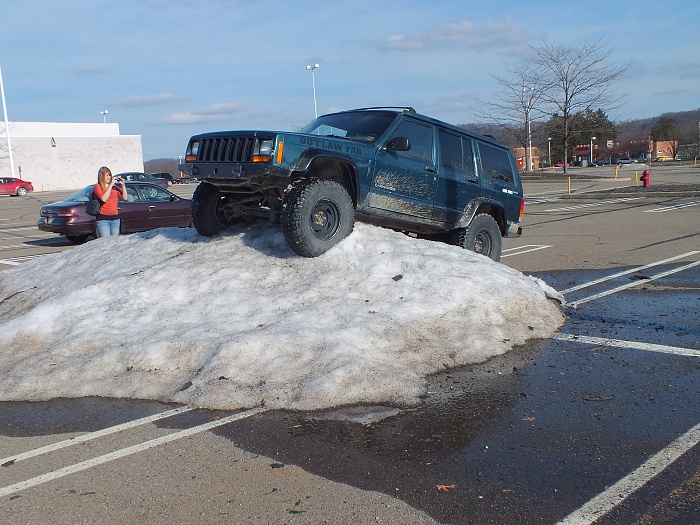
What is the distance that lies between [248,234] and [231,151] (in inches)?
48.0

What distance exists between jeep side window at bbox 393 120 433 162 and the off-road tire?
230cm

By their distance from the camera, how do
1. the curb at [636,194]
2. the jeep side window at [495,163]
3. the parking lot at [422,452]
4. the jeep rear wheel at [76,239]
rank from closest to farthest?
the parking lot at [422,452] → the jeep side window at [495,163] → the jeep rear wheel at [76,239] → the curb at [636,194]

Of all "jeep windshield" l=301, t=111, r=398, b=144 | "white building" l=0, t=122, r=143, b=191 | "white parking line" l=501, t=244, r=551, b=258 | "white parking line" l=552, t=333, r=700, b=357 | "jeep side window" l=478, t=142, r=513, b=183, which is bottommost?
"white parking line" l=501, t=244, r=551, b=258

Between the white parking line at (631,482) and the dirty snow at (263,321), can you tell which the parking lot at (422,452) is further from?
the dirty snow at (263,321)

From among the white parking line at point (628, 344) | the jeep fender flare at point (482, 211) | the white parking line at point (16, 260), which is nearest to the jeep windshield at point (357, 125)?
the jeep fender flare at point (482, 211)

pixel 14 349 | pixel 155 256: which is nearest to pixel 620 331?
pixel 155 256

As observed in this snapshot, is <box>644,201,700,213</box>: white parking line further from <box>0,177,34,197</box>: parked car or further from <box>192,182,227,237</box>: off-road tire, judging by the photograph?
<box>0,177,34,197</box>: parked car

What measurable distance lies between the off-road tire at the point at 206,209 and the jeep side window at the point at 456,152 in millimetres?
2919

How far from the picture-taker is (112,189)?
10.8 meters

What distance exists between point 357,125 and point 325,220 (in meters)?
1.70

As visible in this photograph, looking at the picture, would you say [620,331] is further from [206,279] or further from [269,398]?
[206,279]

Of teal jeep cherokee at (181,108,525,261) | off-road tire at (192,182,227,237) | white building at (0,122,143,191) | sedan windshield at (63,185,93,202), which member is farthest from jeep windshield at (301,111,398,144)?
white building at (0,122,143,191)

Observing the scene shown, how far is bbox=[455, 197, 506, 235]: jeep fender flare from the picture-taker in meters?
8.84

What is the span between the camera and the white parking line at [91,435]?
407cm
